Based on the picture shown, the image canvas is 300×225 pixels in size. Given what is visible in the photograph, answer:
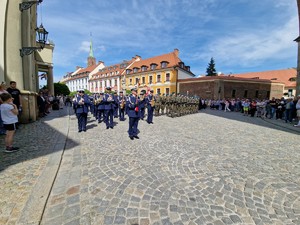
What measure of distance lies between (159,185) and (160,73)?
41.0 metres

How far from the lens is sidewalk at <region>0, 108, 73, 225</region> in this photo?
7.98ft

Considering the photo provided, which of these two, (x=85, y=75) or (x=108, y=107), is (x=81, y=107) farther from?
(x=85, y=75)

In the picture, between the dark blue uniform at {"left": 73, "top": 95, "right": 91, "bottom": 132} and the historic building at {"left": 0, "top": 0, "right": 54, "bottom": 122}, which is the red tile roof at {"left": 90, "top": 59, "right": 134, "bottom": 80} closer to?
the historic building at {"left": 0, "top": 0, "right": 54, "bottom": 122}

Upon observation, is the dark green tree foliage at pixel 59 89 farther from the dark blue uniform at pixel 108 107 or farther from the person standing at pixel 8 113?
the person standing at pixel 8 113

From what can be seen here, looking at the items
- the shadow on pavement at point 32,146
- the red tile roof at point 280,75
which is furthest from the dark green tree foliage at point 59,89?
the red tile roof at point 280,75

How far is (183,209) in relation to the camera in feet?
8.46

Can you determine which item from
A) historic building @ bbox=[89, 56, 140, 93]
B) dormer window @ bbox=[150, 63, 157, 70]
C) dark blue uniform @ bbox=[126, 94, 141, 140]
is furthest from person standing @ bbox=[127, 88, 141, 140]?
historic building @ bbox=[89, 56, 140, 93]

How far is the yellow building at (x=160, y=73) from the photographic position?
4062 centimetres

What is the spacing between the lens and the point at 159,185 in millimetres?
3225

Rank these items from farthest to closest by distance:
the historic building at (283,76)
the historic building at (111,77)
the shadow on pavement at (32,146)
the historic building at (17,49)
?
the historic building at (111,77)
the historic building at (283,76)
the historic building at (17,49)
the shadow on pavement at (32,146)

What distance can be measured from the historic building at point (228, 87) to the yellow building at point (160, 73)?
2.70 meters

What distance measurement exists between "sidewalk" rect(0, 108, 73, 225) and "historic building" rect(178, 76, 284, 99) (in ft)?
108

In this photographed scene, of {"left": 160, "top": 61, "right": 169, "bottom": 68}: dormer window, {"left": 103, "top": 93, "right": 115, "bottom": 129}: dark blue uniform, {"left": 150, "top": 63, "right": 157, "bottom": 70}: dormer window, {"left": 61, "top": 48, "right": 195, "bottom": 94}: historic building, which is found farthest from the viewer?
{"left": 150, "top": 63, "right": 157, "bottom": 70}: dormer window

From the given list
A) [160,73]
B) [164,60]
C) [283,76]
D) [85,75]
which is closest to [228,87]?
[160,73]
